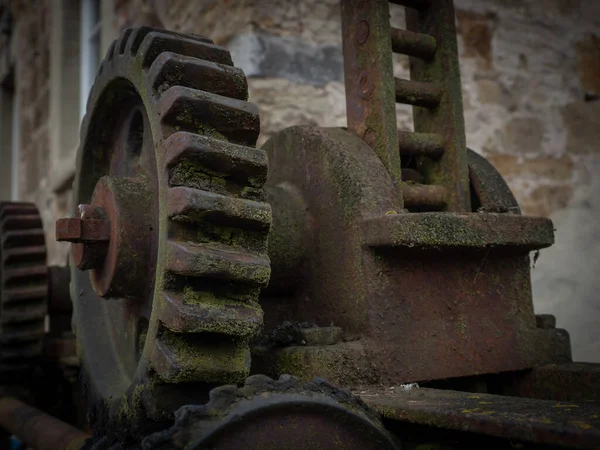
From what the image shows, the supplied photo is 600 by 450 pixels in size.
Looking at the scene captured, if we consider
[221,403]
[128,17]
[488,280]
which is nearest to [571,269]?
[488,280]

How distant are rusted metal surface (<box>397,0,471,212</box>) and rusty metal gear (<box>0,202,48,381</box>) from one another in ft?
4.77

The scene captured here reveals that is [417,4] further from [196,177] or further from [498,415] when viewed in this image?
[498,415]

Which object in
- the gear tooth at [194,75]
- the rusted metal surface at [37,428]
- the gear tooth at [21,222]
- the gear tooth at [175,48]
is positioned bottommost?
the rusted metal surface at [37,428]

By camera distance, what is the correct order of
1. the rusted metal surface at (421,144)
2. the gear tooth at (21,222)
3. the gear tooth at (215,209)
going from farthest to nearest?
1. the gear tooth at (21,222)
2. the rusted metal surface at (421,144)
3. the gear tooth at (215,209)

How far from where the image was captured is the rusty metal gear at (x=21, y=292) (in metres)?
2.27

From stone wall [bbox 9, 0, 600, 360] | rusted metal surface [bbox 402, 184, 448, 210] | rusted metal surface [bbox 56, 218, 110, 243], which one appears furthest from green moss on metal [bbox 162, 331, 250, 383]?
stone wall [bbox 9, 0, 600, 360]

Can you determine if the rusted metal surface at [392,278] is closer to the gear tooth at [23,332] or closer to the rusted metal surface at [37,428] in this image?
the rusted metal surface at [37,428]

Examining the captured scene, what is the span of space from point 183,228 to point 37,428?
1.25 m

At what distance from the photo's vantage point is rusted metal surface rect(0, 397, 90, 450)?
1.79m

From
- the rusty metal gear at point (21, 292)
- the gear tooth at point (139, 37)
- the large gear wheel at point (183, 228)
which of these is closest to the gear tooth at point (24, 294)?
the rusty metal gear at point (21, 292)

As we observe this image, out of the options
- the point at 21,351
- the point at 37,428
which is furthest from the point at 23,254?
the point at 37,428

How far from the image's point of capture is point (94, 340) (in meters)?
1.71

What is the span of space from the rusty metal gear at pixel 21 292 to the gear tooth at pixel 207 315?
1370 millimetres

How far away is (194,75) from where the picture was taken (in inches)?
48.9
